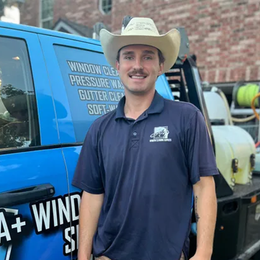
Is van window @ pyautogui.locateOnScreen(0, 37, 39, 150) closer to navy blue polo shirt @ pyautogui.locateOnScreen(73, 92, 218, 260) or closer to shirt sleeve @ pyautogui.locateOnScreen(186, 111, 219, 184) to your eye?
navy blue polo shirt @ pyautogui.locateOnScreen(73, 92, 218, 260)

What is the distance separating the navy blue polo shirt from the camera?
1.44m

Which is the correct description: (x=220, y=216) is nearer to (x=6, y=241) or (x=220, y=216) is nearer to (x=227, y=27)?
(x=6, y=241)

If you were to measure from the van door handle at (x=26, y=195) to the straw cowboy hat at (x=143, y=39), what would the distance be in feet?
2.53

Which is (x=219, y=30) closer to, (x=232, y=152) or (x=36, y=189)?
(x=232, y=152)

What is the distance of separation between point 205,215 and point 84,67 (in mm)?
1089

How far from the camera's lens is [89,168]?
1.60m

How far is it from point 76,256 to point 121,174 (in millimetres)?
533

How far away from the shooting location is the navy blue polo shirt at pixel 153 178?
1.44 metres

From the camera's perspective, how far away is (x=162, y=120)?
4.92 ft

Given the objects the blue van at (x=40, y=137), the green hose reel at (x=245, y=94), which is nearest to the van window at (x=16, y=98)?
the blue van at (x=40, y=137)

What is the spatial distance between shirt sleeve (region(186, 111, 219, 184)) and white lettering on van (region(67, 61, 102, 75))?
2.55 feet

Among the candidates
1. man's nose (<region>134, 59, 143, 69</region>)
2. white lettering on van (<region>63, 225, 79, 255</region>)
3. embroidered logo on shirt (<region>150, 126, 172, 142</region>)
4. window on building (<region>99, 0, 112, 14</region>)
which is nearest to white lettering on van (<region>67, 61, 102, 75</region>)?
man's nose (<region>134, 59, 143, 69</region>)

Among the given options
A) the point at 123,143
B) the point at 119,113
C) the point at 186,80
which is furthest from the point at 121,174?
the point at 186,80

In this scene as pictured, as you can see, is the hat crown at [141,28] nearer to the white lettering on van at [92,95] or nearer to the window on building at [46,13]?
the white lettering on van at [92,95]
